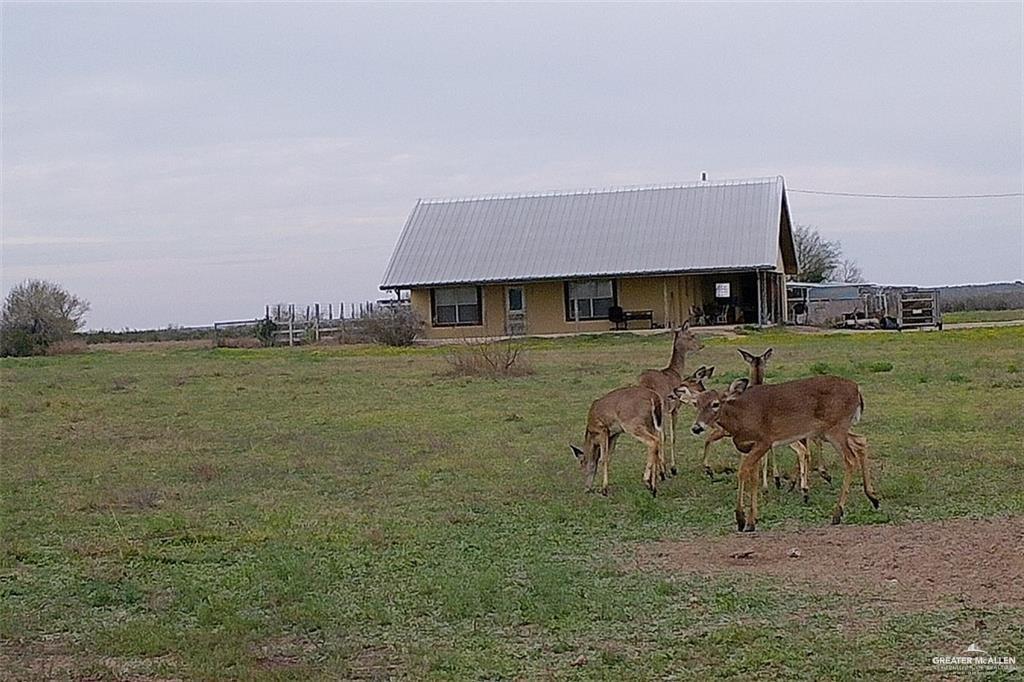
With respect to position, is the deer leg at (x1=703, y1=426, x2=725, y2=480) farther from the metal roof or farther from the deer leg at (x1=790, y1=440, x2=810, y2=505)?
the metal roof

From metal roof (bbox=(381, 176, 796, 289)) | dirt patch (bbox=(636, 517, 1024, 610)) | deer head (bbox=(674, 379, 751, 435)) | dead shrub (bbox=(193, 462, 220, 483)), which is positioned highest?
metal roof (bbox=(381, 176, 796, 289))

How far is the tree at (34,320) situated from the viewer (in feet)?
167

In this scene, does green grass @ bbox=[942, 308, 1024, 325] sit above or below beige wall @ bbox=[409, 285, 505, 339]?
below

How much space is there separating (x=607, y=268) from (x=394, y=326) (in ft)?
26.1

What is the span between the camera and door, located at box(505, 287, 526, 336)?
50.8m

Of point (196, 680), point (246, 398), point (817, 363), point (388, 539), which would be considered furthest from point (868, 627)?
point (817, 363)

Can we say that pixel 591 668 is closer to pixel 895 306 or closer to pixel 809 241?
pixel 895 306

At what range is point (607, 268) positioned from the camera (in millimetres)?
48750

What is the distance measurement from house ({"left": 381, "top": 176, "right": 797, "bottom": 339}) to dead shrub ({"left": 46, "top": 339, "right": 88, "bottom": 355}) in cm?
1199

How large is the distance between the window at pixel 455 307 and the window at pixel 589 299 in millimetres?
3471

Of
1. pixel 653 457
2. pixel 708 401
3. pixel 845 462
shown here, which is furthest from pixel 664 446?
pixel 845 462

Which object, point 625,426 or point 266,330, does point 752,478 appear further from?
point 266,330

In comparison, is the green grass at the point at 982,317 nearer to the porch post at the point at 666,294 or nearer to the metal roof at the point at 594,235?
the metal roof at the point at 594,235

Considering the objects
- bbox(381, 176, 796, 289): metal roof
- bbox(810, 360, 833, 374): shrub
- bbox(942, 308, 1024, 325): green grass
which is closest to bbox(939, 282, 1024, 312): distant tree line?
bbox(942, 308, 1024, 325): green grass
